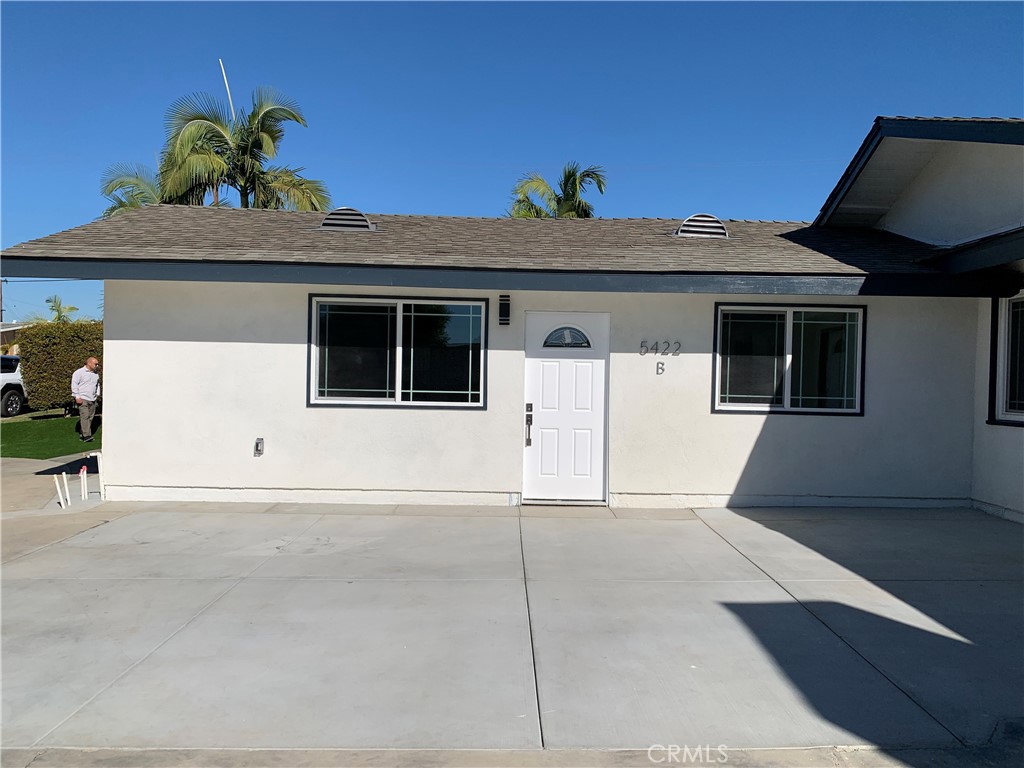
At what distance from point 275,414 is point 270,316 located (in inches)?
48.6

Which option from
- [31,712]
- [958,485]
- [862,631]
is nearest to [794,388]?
[958,485]

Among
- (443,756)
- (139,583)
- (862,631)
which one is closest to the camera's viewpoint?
(443,756)

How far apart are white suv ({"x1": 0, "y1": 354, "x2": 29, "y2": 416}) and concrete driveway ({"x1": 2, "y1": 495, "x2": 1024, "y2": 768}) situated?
15.7 m

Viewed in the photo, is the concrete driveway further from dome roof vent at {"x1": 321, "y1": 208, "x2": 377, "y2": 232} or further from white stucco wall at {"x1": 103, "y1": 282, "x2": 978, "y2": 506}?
dome roof vent at {"x1": 321, "y1": 208, "x2": 377, "y2": 232}

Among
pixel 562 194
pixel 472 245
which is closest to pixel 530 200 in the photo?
pixel 562 194

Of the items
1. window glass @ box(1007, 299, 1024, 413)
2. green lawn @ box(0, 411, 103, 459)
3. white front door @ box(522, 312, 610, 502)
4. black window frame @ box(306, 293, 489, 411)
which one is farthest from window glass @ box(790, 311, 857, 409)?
green lawn @ box(0, 411, 103, 459)

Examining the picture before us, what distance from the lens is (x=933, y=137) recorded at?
8180mm

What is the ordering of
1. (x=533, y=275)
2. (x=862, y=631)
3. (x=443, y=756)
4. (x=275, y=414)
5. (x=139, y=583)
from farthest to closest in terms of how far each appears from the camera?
(x=275, y=414), (x=533, y=275), (x=139, y=583), (x=862, y=631), (x=443, y=756)

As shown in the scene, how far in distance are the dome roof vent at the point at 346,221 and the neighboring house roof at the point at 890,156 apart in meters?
6.88

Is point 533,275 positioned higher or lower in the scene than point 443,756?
higher

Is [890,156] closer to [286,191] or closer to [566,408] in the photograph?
[566,408]

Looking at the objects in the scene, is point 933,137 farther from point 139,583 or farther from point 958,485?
point 139,583

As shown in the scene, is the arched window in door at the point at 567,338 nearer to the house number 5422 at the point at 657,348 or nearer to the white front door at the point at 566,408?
the white front door at the point at 566,408

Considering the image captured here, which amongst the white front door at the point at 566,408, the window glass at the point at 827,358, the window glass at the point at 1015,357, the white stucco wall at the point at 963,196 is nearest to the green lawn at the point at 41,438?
the white front door at the point at 566,408
